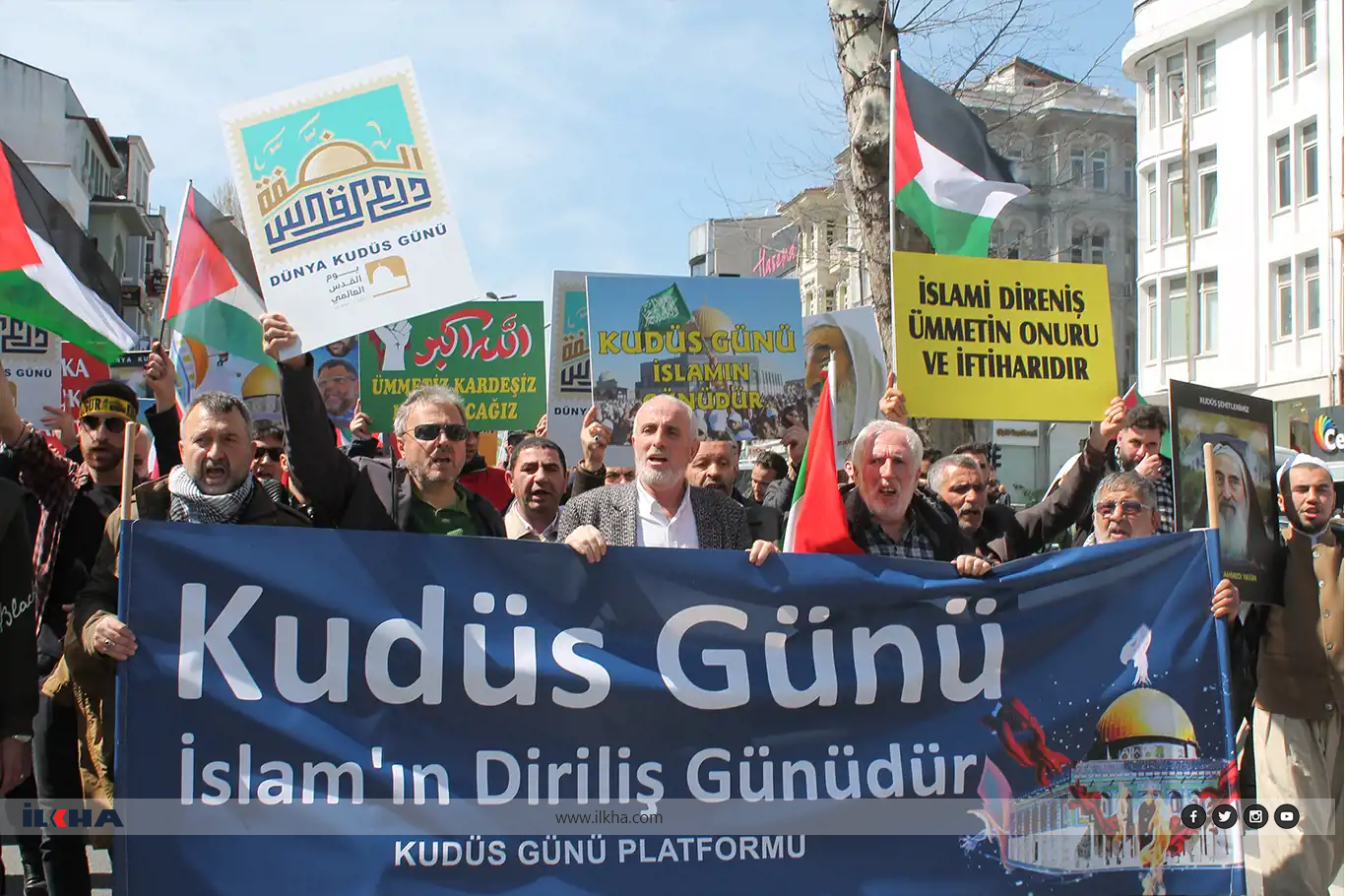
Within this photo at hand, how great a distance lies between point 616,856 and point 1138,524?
2.47 metres

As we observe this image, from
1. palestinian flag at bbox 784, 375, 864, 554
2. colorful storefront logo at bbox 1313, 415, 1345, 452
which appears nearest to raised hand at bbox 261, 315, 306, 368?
palestinian flag at bbox 784, 375, 864, 554

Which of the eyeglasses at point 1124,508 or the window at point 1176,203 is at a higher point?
the window at point 1176,203

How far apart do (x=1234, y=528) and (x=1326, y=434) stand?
37.8ft

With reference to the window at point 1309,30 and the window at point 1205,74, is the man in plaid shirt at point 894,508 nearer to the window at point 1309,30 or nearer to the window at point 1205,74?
the window at point 1309,30

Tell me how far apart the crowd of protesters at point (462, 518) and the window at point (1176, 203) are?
30787 millimetres

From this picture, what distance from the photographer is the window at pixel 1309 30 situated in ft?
97.9

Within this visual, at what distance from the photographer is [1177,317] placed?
3459cm

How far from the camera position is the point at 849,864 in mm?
3963

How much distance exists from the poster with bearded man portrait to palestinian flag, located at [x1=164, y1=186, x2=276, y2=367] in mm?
4710

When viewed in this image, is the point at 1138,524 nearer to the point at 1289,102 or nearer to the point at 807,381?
the point at 807,381

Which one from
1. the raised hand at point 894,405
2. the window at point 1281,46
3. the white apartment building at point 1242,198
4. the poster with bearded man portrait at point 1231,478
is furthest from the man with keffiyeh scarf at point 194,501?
the window at point 1281,46

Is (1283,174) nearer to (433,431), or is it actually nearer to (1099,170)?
(1099,170)

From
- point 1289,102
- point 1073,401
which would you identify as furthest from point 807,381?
point 1289,102

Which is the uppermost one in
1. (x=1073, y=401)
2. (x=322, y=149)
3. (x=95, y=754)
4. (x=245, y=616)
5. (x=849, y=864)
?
(x=322, y=149)
